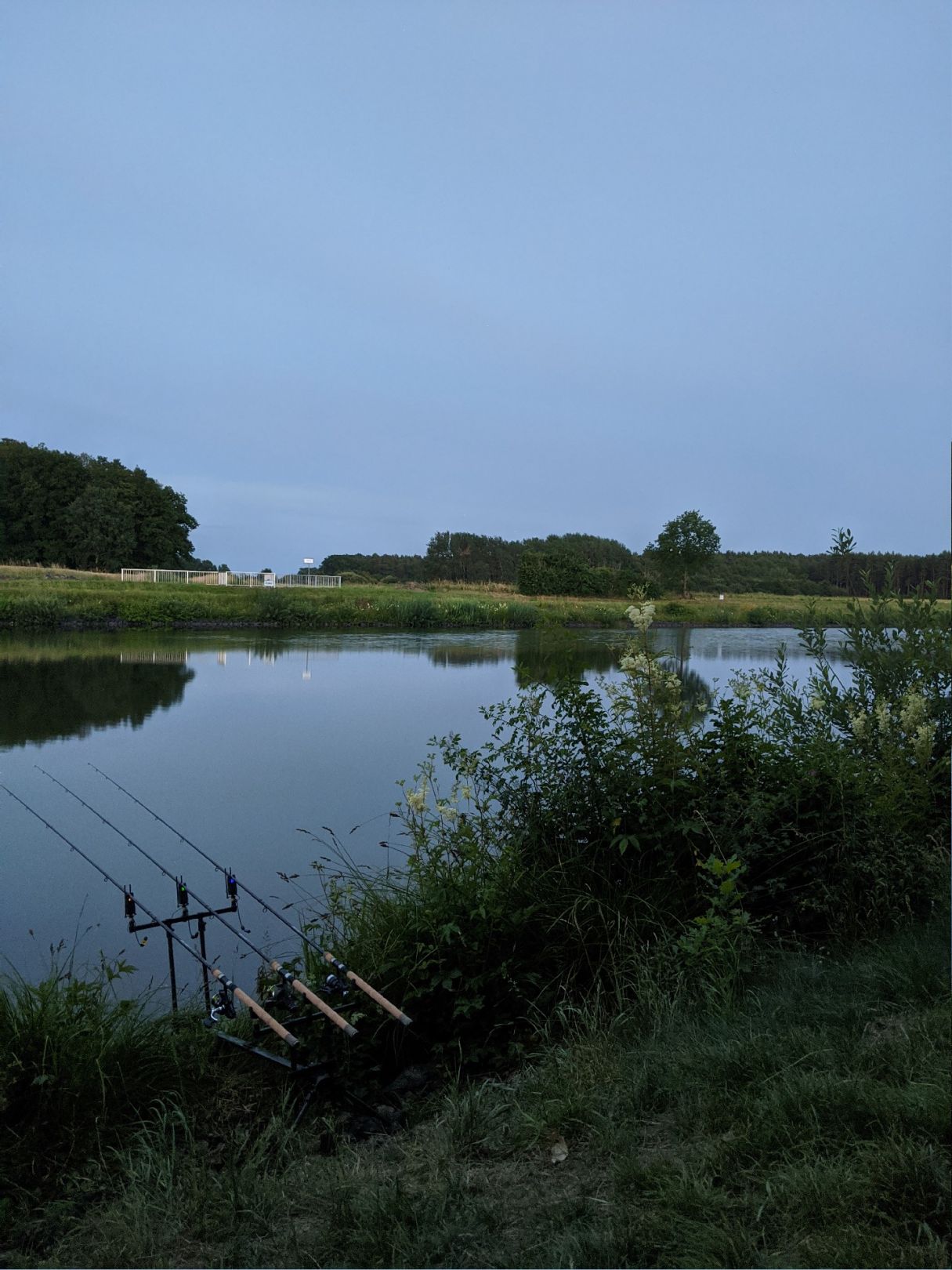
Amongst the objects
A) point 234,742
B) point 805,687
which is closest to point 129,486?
point 234,742

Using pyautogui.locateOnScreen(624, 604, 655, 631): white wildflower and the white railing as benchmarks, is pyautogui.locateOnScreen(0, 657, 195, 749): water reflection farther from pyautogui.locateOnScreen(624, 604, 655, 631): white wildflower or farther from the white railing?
the white railing

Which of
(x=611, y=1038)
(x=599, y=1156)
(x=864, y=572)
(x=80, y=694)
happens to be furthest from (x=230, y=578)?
(x=599, y=1156)

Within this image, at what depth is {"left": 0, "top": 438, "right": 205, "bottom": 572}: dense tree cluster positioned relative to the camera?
37.6m

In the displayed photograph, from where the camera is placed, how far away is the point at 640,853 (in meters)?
3.48

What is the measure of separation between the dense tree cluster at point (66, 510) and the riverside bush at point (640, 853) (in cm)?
3803

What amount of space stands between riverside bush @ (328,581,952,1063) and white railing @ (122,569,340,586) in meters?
33.0

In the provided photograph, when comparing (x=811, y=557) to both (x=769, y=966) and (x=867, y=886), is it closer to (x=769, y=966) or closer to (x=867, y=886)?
(x=867, y=886)

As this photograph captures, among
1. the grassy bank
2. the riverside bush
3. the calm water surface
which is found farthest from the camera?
the calm water surface

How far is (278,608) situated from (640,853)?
26.8 metres

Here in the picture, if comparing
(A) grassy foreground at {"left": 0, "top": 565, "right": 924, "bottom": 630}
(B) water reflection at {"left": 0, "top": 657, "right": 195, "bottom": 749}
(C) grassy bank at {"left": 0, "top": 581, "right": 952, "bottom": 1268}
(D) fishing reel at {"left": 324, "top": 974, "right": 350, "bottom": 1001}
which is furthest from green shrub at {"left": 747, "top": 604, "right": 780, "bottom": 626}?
(D) fishing reel at {"left": 324, "top": 974, "right": 350, "bottom": 1001}

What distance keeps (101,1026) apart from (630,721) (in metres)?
2.22

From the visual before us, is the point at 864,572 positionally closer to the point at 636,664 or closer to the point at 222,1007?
the point at 636,664

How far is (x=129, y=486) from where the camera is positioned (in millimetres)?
41375

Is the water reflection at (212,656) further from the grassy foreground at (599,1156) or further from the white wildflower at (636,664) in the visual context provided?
the grassy foreground at (599,1156)
